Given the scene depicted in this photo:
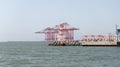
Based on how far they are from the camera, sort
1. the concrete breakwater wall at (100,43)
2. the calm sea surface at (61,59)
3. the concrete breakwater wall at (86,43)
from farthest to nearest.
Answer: the concrete breakwater wall at (86,43), the concrete breakwater wall at (100,43), the calm sea surface at (61,59)

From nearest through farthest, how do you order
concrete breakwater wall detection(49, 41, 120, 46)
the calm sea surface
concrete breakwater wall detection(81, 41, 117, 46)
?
the calm sea surface, concrete breakwater wall detection(81, 41, 117, 46), concrete breakwater wall detection(49, 41, 120, 46)

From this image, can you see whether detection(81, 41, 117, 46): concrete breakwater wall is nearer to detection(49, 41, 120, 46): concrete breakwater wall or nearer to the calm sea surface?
detection(49, 41, 120, 46): concrete breakwater wall

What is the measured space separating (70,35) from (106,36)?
28.8 metres

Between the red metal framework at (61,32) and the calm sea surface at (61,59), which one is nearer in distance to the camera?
the calm sea surface at (61,59)

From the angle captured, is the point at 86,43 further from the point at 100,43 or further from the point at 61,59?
the point at 61,59

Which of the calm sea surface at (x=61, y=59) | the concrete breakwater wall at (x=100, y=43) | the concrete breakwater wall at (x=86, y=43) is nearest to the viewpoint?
the calm sea surface at (x=61, y=59)

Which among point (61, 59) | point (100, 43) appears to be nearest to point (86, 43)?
point (100, 43)

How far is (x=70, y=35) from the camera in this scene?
468 feet

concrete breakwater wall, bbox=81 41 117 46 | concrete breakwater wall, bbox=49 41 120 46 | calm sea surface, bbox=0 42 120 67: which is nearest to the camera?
calm sea surface, bbox=0 42 120 67

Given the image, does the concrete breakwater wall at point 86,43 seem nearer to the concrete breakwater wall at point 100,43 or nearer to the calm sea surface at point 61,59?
the concrete breakwater wall at point 100,43

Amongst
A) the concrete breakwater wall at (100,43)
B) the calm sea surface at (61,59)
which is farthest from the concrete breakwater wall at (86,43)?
the calm sea surface at (61,59)

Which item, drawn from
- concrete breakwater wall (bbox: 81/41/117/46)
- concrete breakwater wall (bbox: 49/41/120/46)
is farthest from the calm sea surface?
concrete breakwater wall (bbox: 49/41/120/46)

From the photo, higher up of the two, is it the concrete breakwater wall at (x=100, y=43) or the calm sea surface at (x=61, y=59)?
the concrete breakwater wall at (x=100, y=43)

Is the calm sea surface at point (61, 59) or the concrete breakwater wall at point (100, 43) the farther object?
the concrete breakwater wall at point (100, 43)
